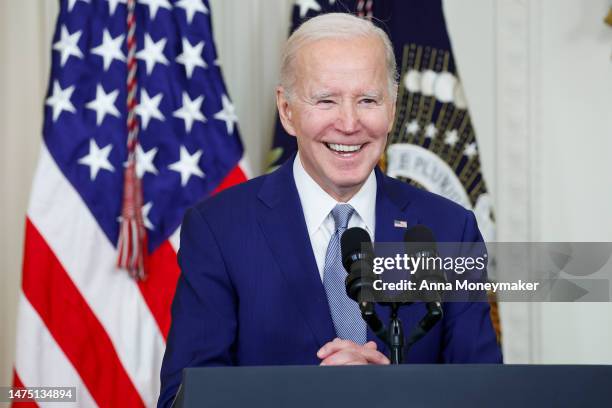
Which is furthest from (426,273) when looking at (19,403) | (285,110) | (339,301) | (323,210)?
(19,403)

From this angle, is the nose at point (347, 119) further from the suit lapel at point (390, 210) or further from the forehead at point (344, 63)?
the suit lapel at point (390, 210)

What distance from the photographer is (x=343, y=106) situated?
80.5 inches

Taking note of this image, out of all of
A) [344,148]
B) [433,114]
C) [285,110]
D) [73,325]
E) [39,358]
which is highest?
[433,114]

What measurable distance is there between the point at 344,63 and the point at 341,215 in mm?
352

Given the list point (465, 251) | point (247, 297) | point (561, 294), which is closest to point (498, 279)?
point (561, 294)

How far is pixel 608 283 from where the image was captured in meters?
2.81

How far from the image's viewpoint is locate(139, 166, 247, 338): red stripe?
3268 millimetres

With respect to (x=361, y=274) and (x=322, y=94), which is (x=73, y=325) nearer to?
(x=322, y=94)

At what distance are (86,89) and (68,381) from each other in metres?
1.04

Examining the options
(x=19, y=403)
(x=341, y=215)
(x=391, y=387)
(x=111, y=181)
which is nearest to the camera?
(x=391, y=387)

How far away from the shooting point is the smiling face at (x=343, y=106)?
2031mm

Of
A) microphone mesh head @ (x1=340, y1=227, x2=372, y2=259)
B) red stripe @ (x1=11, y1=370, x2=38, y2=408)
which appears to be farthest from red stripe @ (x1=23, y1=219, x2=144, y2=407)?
microphone mesh head @ (x1=340, y1=227, x2=372, y2=259)

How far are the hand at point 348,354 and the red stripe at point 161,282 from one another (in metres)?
1.69

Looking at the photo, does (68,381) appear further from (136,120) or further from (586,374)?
(586,374)
